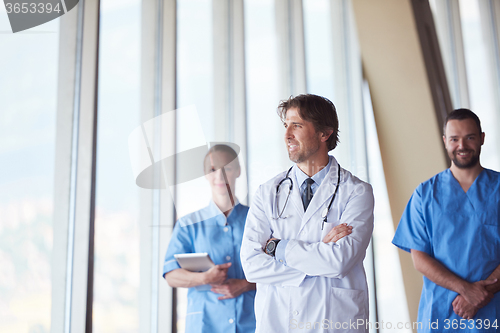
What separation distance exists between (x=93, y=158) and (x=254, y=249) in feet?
4.96

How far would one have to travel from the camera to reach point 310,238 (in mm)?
1485

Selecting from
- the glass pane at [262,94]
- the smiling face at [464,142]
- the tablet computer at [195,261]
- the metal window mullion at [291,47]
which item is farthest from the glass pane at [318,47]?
the tablet computer at [195,261]

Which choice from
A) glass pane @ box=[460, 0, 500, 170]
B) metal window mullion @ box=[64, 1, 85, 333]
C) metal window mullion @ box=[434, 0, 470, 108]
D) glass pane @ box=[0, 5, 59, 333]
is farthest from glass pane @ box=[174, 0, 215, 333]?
glass pane @ box=[460, 0, 500, 170]

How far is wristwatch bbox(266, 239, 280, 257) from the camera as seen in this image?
147 cm

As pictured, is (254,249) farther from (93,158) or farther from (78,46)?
(78,46)

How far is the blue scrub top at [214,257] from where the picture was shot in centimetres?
180

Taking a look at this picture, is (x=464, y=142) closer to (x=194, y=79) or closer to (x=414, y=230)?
(x=414, y=230)

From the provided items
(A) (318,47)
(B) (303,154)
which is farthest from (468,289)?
(A) (318,47)

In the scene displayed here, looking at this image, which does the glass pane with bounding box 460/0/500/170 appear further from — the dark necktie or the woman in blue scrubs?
the woman in blue scrubs

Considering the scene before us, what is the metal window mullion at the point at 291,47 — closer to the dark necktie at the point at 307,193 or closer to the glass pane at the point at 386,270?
the glass pane at the point at 386,270

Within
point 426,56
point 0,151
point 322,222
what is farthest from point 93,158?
point 426,56

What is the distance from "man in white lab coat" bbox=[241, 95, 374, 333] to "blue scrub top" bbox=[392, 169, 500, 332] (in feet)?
1.42

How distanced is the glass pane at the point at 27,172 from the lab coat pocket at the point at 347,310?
1.88m

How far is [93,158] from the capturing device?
2512 mm
